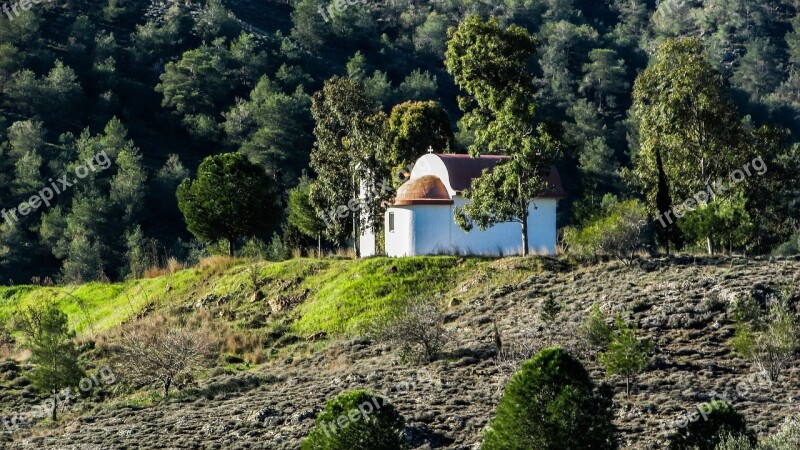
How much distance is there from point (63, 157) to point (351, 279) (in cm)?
5005

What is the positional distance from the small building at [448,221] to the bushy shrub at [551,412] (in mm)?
21723

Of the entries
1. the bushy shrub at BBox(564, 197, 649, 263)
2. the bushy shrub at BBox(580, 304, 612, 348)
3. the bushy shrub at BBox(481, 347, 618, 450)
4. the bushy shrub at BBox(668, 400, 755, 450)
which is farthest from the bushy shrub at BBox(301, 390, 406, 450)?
the bushy shrub at BBox(564, 197, 649, 263)

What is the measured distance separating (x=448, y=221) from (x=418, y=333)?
531 inches

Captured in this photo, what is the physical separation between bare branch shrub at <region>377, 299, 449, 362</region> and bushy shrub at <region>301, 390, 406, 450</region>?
914 cm

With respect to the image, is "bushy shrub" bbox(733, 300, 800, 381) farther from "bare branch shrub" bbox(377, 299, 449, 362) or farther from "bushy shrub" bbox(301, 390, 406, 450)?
"bushy shrub" bbox(301, 390, 406, 450)

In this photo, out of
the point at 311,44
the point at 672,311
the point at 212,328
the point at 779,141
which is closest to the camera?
the point at 672,311

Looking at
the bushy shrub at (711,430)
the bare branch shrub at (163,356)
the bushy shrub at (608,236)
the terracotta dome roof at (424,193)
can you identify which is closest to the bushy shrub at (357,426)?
the bushy shrub at (711,430)

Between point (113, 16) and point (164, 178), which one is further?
point (113, 16)

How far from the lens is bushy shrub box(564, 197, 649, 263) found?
3969 cm

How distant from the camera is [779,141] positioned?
46.9 meters

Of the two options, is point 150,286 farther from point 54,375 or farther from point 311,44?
point 311,44

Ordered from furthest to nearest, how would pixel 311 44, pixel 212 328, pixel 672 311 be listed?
pixel 311 44, pixel 212 328, pixel 672 311

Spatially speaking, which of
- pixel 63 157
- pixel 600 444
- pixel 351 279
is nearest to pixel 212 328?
pixel 351 279

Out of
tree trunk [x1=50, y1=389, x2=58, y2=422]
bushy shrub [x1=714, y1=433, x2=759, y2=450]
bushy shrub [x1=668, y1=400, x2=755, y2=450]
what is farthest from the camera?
tree trunk [x1=50, y1=389, x2=58, y2=422]
